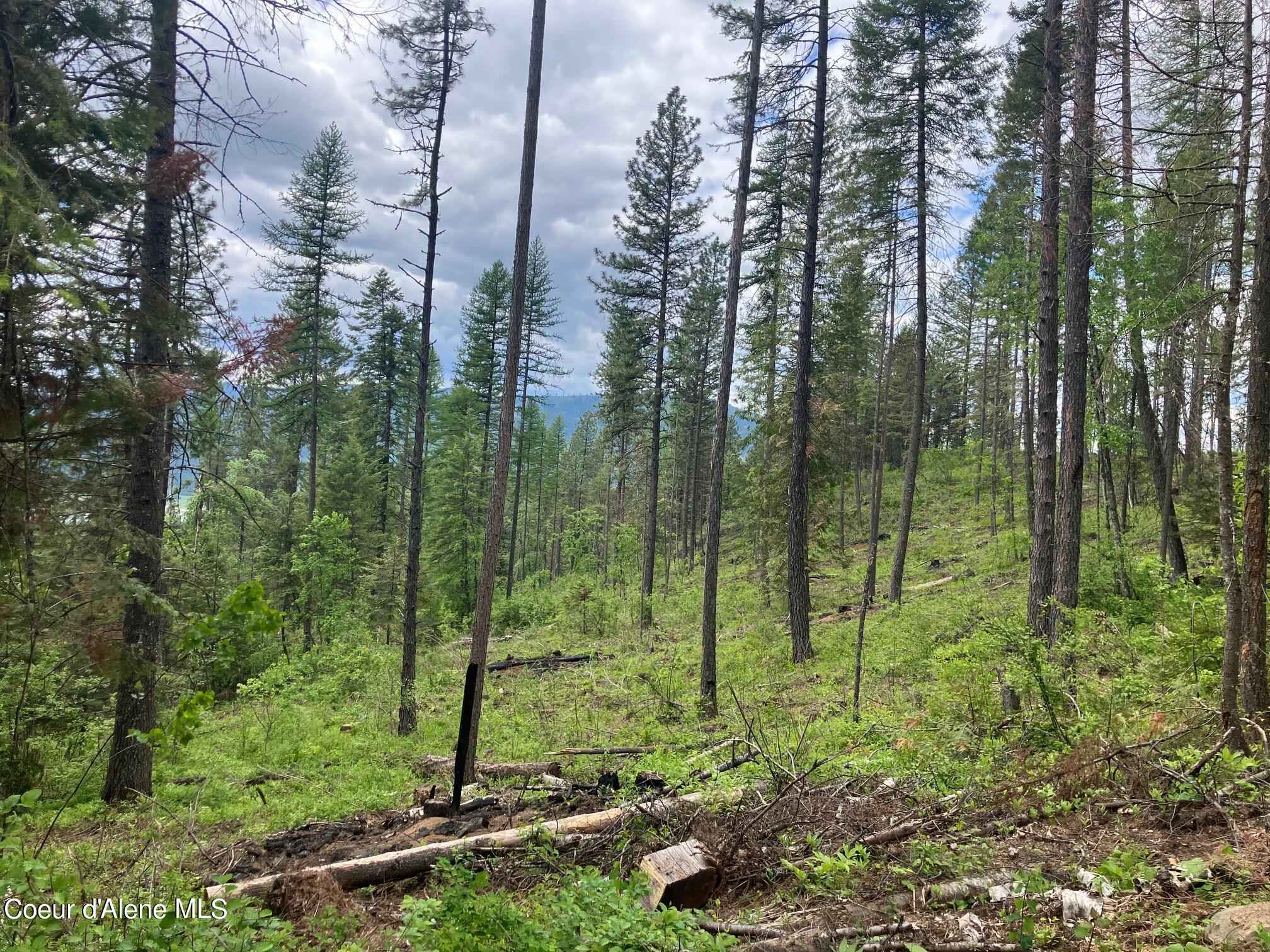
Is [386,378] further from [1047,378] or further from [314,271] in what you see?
[1047,378]

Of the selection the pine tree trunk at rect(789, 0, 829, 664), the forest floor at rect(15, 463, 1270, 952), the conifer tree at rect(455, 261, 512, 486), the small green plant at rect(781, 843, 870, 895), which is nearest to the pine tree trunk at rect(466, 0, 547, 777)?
the forest floor at rect(15, 463, 1270, 952)

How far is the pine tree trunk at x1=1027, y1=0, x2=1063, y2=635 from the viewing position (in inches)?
340

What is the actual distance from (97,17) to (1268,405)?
11.1 m

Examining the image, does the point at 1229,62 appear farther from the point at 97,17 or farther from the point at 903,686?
the point at 97,17

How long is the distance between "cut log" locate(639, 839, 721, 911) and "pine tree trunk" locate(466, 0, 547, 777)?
4052 mm

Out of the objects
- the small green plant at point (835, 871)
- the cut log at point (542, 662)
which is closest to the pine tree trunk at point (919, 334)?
the cut log at point (542, 662)

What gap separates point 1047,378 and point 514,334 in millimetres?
7687

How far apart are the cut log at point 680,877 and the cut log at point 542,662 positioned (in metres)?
10.9

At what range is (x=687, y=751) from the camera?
7.82 m

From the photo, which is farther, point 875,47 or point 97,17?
point 875,47

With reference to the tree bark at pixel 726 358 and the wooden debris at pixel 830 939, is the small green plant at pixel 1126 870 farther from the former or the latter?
the tree bark at pixel 726 358

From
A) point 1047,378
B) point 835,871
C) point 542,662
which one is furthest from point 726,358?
point 542,662

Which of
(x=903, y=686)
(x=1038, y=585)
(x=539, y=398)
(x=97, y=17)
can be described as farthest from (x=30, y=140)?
(x=539, y=398)

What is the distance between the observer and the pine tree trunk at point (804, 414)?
38.8 feet
